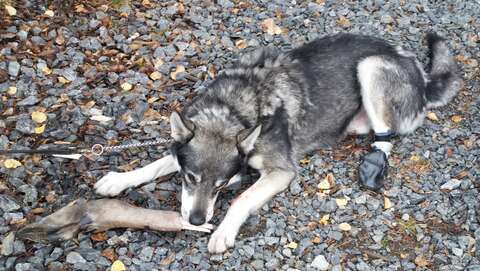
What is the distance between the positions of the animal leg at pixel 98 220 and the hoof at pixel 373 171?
5.21 ft

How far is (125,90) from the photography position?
19.9 ft

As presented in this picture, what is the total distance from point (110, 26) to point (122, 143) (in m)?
1.91

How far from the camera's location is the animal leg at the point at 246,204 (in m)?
4.61

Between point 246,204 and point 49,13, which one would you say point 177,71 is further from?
point 246,204

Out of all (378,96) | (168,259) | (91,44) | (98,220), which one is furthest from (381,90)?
(91,44)

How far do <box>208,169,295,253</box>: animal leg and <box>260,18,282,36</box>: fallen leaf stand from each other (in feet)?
8.26

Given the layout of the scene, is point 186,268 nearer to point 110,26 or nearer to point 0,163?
point 0,163

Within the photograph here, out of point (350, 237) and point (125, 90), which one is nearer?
point (350, 237)

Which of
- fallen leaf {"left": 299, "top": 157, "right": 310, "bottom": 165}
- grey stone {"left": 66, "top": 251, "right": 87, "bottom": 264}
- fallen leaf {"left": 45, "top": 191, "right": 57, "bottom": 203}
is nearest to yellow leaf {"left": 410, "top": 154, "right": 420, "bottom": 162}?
fallen leaf {"left": 299, "top": 157, "right": 310, "bottom": 165}

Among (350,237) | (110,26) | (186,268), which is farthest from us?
(110,26)

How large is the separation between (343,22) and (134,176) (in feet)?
12.2

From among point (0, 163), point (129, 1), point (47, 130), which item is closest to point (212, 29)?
point (129, 1)

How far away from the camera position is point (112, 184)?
493 cm

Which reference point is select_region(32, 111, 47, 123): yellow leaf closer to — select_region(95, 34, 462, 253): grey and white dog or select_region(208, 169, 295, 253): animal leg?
select_region(95, 34, 462, 253): grey and white dog
